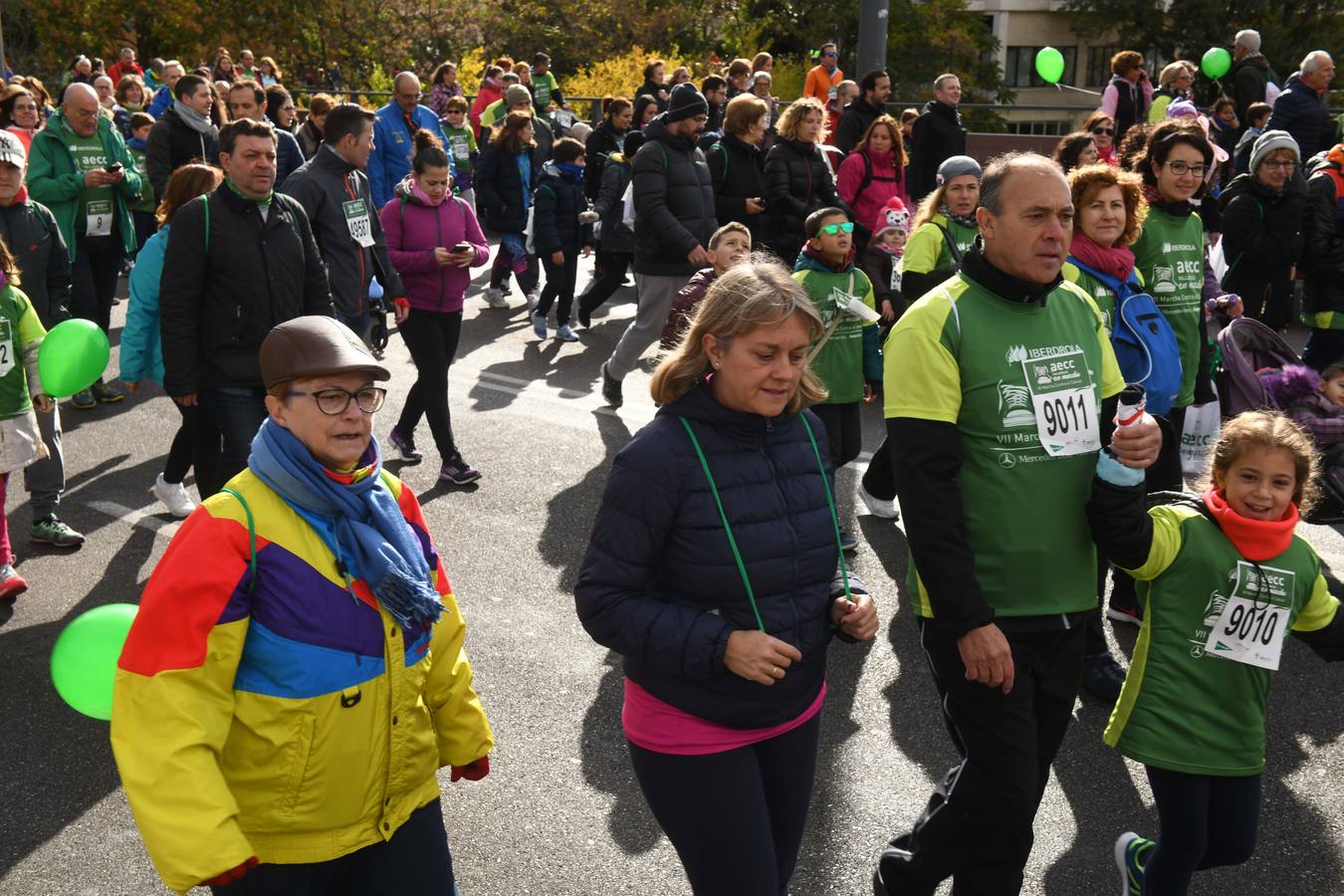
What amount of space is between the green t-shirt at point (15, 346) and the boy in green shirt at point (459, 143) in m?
9.76

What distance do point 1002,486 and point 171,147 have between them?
9.18 m

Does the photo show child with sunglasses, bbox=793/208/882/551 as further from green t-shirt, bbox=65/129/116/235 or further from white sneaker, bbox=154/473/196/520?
green t-shirt, bbox=65/129/116/235

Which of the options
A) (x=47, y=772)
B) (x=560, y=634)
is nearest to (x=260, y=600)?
(x=47, y=772)

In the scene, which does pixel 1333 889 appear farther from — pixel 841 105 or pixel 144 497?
pixel 841 105

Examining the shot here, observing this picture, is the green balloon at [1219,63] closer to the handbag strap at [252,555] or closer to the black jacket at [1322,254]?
the black jacket at [1322,254]

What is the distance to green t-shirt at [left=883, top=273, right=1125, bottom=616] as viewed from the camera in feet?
11.5

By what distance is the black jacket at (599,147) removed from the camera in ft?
43.4

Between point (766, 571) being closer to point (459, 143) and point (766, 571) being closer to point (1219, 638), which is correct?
point (1219, 638)

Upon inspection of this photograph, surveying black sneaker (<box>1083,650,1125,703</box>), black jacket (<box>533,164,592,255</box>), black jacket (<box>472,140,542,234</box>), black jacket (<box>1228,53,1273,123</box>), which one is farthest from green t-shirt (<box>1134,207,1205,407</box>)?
black jacket (<box>1228,53,1273,123</box>)

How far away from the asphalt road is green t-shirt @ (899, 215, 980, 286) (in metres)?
1.38

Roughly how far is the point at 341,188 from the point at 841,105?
10.0 meters

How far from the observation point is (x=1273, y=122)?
13.5 meters

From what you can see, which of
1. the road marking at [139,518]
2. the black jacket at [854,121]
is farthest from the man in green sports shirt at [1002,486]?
the black jacket at [854,121]

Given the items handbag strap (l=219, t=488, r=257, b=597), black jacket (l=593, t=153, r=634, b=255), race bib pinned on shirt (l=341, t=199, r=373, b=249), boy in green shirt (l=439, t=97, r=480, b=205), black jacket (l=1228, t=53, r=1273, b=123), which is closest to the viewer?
handbag strap (l=219, t=488, r=257, b=597)
